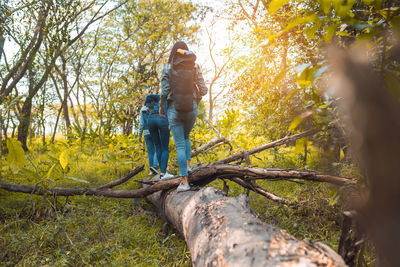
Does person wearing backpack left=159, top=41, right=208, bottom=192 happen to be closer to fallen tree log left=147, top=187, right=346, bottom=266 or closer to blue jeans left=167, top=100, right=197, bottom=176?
blue jeans left=167, top=100, right=197, bottom=176

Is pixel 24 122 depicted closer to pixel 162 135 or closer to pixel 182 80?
pixel 162 135

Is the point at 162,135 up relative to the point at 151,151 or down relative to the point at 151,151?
up

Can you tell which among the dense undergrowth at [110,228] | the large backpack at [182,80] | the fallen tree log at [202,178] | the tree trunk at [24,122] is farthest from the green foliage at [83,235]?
the tree trunk at [24,122]

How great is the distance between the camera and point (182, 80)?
3.51 m

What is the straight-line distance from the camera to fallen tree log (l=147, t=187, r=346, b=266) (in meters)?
1.24

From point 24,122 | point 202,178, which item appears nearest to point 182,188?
point 202,178

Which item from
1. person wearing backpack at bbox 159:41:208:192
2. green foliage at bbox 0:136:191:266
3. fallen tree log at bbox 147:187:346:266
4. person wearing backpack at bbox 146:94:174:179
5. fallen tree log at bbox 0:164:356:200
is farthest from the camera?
person wearing backpack at bbox 146:94:174:179

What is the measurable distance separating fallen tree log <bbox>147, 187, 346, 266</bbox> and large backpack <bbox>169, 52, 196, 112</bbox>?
1.31 meters

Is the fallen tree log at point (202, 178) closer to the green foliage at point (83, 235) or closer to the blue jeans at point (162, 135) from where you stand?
the green foliage at point (83, 235)

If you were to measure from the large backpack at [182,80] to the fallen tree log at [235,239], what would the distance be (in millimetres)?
1312

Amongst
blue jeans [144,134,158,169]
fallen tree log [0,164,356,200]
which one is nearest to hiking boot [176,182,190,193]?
fallen tree log [0,164,356,200]

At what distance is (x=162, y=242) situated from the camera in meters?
2.88

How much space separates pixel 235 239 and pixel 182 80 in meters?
2.39

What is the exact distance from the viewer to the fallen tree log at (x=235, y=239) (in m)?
1.24
